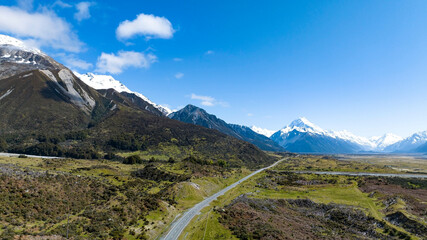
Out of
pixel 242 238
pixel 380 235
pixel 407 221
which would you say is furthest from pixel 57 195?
pixel 407 221

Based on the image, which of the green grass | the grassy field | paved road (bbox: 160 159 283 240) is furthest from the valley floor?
paved road (bbox: 160 159 283 240)

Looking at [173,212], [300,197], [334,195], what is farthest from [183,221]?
[334,195]

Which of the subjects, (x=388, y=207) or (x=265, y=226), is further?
(x=388, y=207)

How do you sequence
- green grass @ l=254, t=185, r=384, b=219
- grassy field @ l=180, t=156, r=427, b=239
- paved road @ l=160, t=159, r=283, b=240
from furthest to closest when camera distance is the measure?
1. green grass @ l=254, t=185, r=384, b=219
2. grassy field @ l=180, t=156, r=427, b=239
3. paved road @ l=160, t=159, r=283, b=240

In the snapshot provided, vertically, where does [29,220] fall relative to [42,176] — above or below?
below

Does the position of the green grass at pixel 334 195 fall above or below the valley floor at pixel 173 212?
above

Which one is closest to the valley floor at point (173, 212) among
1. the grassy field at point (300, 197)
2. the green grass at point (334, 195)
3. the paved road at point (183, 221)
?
the grassy field at point (300, 197)

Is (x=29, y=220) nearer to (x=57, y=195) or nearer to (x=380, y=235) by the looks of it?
(x=57, y=195)

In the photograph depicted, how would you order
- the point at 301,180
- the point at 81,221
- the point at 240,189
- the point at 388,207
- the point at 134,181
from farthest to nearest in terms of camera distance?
the point at 301,180 → the point at 240,189 → the point at 134,181 → the point at 388,207 → the point at 81,221

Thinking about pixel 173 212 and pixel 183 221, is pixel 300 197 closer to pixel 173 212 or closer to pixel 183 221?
pixel 173 212

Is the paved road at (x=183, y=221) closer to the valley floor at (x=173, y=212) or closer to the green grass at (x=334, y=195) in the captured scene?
the valley floor at (x=173, y=212)

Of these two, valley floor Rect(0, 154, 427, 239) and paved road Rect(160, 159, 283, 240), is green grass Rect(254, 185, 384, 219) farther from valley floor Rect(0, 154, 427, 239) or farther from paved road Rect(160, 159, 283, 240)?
paved road Rect(160, 159, 283, 240)
